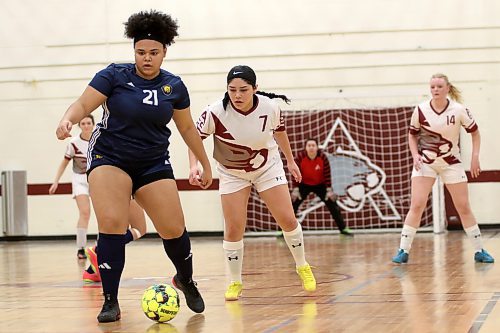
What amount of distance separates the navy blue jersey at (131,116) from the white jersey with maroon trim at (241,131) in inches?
45.4

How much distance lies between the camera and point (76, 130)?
18.1 meters

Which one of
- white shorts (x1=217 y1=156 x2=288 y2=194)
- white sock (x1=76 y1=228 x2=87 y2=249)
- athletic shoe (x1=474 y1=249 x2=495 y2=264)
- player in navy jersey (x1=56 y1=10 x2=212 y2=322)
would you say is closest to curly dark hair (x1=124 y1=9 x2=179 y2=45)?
player in navy jersey (x1=56 y1=10 x2=212 y2=322)

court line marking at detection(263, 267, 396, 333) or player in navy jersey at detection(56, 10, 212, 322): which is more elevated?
player in navy jersey at detection(56, 10, 212, 322)

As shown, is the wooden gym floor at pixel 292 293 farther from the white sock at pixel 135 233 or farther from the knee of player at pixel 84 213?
the knee of player at pixel 84 213

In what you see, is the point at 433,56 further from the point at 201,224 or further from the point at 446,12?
the point at 201,224

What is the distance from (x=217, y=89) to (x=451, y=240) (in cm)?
567

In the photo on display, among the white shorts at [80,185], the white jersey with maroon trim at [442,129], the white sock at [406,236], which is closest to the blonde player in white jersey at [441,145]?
the white jersey with maroon trim at [442,129]

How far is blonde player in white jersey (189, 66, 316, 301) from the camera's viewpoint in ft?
25.5

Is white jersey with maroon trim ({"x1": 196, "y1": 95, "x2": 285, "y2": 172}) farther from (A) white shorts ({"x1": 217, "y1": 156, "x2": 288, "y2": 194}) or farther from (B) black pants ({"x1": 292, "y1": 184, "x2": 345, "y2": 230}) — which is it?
(B) black pants ({"x1": 292, "y1": 184, "x2": 345, "y2": 230})

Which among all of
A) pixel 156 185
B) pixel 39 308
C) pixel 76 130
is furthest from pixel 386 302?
pixel 76 130

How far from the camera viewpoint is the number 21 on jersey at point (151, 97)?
652 cm

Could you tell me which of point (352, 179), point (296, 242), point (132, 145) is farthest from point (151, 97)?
point (352, 179)

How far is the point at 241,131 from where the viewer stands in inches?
306

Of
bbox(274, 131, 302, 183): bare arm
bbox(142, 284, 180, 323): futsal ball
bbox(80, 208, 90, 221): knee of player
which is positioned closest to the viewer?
bbox(142, 284, 180, 323): futsal ball
